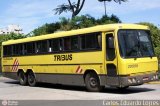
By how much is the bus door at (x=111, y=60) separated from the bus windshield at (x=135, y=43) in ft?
1.16

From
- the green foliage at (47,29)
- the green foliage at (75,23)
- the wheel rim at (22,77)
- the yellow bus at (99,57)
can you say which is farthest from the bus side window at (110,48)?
the green foliage at (47,29)

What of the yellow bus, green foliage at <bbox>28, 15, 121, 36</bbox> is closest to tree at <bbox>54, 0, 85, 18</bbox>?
green foliage at <bbox>28, 15, 121, 36</bbox>

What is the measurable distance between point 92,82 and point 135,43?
8.30 feet

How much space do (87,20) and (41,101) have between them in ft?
81.5

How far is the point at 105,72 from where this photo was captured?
17781 millimetres

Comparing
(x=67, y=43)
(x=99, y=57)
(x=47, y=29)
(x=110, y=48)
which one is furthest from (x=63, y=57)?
(x=47, y=29)

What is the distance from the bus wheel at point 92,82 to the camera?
18359mm

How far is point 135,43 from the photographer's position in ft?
58.4

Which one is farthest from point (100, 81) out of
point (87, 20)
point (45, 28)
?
point (45, 28)

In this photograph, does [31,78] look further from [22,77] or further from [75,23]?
[75,23]

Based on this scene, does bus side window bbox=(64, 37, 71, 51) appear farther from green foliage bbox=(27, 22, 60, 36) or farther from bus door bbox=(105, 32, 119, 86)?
green foliage bbox=(27, 22, 60, 36)

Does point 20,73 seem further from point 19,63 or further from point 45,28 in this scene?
point 45,28

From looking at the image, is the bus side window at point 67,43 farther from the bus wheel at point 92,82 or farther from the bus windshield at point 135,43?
the bus windshield at point 135,43

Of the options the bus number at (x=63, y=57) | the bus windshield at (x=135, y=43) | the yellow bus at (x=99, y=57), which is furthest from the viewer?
the bus number at (x=63, y=57)
